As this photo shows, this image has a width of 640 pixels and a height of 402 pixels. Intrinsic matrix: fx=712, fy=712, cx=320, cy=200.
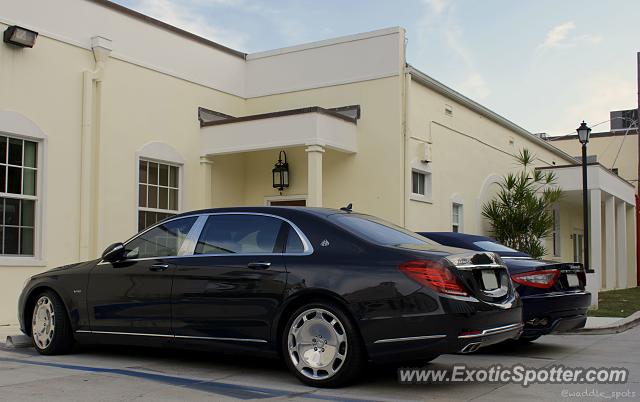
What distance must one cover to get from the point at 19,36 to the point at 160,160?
144 inches

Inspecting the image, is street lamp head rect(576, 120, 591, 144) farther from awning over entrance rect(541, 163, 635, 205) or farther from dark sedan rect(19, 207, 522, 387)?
dark sedan rect(19, 207, 522, 387)

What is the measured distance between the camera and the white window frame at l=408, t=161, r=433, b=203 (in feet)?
48.0

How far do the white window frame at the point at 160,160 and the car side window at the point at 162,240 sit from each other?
20.5ft

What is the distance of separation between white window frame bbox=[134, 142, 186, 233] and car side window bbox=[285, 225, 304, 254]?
7.53 m

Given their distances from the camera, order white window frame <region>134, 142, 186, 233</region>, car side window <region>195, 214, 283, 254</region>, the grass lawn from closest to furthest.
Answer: car side window <region>195, 214, 283, 254</region> → the grass lawn → white window frame <region>134, 142, 186, 233</region>

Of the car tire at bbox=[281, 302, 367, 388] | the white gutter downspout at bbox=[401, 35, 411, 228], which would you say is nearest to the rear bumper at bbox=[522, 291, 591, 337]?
the car tire at bbox=[281, 302, 367, 388]

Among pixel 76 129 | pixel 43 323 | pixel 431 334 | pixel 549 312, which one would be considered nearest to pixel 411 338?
pixel 431 334

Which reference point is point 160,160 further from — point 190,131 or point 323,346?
point 323,346

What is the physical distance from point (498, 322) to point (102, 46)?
936 cm

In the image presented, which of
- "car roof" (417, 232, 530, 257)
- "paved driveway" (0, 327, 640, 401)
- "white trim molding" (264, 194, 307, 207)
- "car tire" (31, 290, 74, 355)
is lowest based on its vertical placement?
"paved driveway" (0, 327, 640, 401)

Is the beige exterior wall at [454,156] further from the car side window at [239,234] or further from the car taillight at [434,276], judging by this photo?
the car taillight at [434,276]

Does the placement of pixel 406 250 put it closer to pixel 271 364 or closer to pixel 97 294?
pixel 271 364

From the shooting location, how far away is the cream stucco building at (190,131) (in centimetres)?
1151

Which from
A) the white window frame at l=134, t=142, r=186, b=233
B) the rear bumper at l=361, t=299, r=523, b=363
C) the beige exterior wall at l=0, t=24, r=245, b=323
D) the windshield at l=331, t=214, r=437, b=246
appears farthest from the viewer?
the white window frame at l=134, t=142, r=186, b=233
